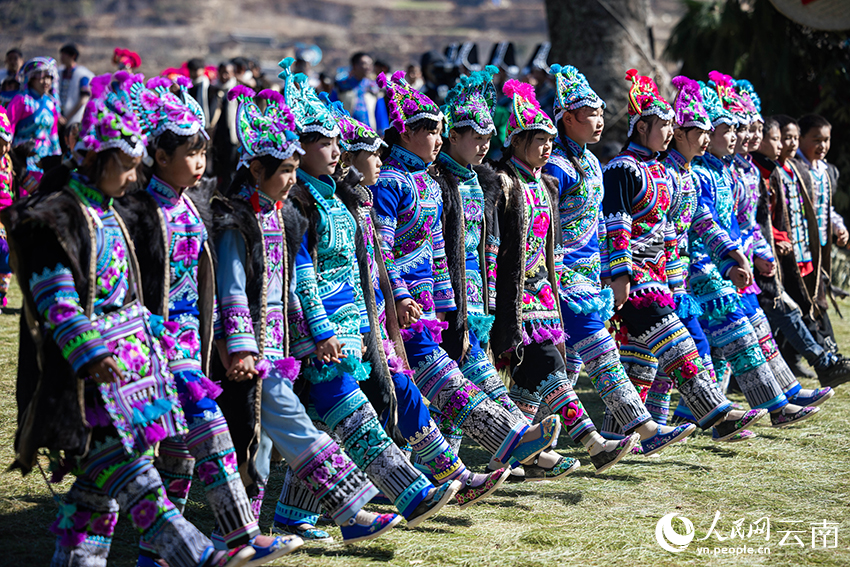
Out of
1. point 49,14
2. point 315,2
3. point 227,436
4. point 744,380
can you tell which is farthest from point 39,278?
point 315,2

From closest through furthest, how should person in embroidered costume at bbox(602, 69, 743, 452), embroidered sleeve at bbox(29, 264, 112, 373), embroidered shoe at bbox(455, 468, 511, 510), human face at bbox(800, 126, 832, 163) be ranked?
embroidered sleeve at bbox(29, 264, 112, 373) < embroidered shoe at bbox(455, 468, 511, 510) < person in embroidered costume at bbox(602, 69, 743, 452) < human face at bbox(800, 126, 832, 163)

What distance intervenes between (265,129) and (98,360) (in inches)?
48.7

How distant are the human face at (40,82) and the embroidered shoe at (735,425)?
8.69 metres

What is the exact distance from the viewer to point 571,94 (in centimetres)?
580

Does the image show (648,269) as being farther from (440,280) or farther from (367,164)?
(367,164)

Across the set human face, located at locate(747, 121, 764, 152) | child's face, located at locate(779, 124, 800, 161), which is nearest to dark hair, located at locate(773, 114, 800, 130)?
child's face, located at locate(779, 124, 800, 161)

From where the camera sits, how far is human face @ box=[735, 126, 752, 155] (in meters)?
7.30

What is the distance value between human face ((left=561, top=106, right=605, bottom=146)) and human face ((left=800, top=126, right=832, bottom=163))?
11.1 feet

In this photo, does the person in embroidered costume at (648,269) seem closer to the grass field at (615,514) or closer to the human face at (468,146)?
the grass field at (615,514)

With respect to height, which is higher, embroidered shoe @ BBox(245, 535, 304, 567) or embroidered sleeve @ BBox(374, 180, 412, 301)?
embroidered sleeve @ BBox(374, 180, 412, 301)

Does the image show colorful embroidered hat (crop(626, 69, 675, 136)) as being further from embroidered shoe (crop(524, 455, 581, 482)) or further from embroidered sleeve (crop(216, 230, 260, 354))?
embroidered sleeve (crop(216, 230, 260, 354))

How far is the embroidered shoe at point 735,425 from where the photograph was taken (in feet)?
19.5

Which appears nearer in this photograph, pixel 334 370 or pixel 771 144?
pixel 334 370

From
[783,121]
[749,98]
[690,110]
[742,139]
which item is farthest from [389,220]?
[783,121]
